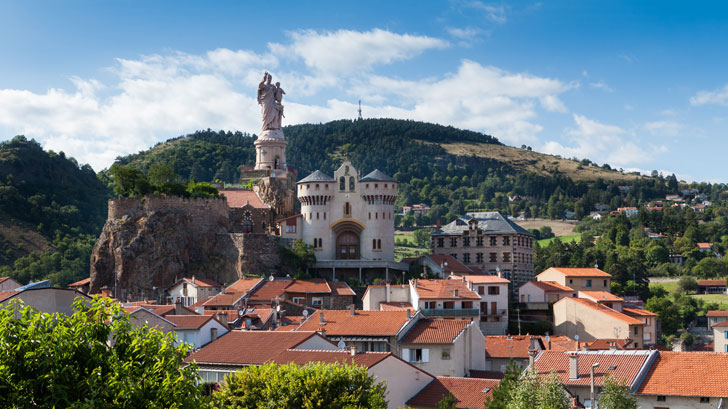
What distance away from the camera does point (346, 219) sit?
97.8 m

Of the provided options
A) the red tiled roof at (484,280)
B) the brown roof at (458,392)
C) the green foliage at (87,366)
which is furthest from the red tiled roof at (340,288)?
the green foliage at (87,366)

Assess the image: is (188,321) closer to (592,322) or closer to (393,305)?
(393,305)

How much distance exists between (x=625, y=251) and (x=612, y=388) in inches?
4480

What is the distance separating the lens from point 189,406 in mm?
24844

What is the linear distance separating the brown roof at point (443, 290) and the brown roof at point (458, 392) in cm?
2907

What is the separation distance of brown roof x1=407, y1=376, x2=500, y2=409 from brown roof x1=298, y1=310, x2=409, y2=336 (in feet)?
32.7

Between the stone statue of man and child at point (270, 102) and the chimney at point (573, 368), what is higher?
the stone statue of man and child at point (270, 102)

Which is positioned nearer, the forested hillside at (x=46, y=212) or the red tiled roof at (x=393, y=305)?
the red tiled roof at (x=393, y=305)

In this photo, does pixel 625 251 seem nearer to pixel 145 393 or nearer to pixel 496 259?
pixel 496 259

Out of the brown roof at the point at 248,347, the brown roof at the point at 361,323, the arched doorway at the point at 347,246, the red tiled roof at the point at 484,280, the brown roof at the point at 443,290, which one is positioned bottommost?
the brown roof at the point at 248,347

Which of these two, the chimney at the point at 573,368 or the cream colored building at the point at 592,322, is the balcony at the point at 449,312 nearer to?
the cream colored building at the point at 592,322

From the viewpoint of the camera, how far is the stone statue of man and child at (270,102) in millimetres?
112062

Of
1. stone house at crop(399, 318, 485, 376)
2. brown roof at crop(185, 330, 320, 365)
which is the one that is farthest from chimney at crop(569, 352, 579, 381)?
brown roof at crop(185, 330, 320, 365)

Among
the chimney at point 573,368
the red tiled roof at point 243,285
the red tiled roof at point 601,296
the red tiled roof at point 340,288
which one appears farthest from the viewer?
the red tiled roof at point 601,296
